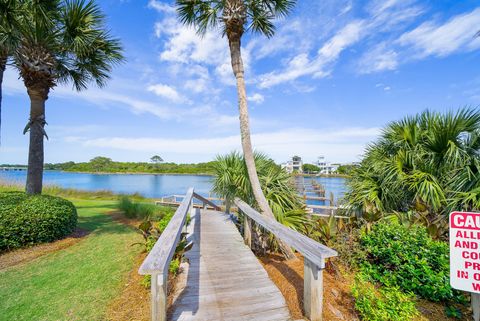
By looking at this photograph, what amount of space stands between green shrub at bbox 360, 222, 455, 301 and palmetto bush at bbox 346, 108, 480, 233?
680 mm

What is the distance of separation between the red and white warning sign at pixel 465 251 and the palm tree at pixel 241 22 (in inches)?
101

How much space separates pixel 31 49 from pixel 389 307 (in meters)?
9.32

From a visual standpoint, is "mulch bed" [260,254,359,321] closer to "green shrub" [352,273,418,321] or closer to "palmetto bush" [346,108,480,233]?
"green shrub" [352,273,418,321]

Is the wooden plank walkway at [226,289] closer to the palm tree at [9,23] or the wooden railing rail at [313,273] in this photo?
the wooden railing rail at [313,273]

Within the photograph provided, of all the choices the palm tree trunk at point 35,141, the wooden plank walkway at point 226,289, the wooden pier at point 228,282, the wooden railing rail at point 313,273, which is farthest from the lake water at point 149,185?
the palm tree trunk at point 35,141

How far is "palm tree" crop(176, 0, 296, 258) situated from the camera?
479 cm

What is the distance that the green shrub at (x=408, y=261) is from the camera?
3023mm

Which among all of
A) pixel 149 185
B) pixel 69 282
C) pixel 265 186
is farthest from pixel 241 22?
pixel 149 185

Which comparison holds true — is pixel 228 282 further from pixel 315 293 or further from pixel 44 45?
pixel 44 45

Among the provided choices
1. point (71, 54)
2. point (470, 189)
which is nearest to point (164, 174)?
point (71, 54)

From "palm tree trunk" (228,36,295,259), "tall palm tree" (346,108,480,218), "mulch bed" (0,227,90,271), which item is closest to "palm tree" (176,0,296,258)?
"palm tree trunk" (228,36,295,259)

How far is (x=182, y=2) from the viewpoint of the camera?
5473 millimetres

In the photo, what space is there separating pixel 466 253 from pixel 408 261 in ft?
5.18

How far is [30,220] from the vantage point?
4.83m
